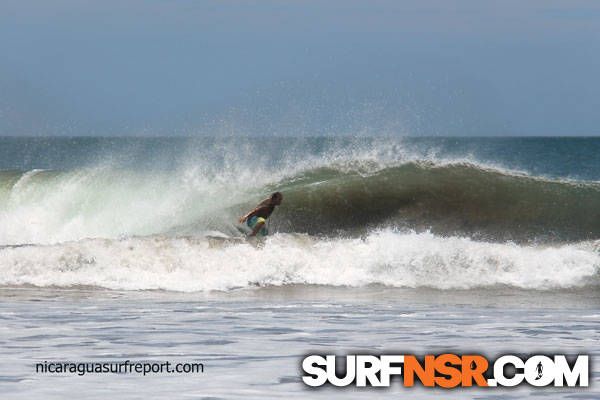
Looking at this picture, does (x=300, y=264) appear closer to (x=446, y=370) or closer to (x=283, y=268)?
(x=283, y=268)

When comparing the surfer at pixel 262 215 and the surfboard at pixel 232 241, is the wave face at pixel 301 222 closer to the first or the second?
the surfboard at pixel 232 241

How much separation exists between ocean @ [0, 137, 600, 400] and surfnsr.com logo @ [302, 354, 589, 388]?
171 mm

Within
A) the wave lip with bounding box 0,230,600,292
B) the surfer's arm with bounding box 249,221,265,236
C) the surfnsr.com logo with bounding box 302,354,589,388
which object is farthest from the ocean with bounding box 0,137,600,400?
the surfer's arm with bounding box 249,221,265,236

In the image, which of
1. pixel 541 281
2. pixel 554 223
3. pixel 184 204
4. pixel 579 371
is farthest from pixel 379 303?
pixel 184 204

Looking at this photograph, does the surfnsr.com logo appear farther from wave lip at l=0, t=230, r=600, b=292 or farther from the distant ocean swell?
the distant ocean swell

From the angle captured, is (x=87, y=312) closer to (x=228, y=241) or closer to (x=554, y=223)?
(x=228, y=241)

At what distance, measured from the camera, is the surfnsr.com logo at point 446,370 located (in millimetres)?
6078

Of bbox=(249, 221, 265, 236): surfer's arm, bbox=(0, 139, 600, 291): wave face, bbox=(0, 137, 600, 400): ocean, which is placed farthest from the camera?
bbox=(249, 221, 265, 236): surfer's arm

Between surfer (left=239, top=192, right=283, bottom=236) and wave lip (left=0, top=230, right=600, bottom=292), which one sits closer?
wave lip (left=0, top=230, right=600, bottom=292)

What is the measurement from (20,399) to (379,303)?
6065mm

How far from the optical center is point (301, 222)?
17.3 m

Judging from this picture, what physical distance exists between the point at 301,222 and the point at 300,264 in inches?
151

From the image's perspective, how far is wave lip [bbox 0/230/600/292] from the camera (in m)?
12.9

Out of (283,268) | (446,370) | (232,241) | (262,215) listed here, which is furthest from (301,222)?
(446,370)
